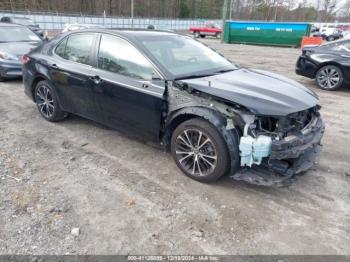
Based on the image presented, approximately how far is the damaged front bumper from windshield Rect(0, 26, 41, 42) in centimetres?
805

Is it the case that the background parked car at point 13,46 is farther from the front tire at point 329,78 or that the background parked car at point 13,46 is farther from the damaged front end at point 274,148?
the front tire at point 329,78

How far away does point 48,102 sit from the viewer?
509cm

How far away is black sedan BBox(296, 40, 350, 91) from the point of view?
7.82 metres

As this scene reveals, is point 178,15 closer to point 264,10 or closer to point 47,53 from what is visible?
point 264,10

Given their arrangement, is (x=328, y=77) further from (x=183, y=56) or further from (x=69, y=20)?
(x=69, y=20)

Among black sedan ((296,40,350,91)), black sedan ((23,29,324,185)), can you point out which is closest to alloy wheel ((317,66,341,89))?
black sedan ((296,40,350,91))

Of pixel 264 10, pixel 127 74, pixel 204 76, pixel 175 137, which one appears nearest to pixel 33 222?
pixel 175 137

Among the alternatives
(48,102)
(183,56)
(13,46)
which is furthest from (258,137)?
(13,46)

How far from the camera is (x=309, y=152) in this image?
343 centimetres

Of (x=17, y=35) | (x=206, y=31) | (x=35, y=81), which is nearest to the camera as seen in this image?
(x=35, y=81)

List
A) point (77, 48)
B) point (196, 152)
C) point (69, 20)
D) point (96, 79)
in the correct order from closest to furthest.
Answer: point (196, 152) < point (96, 79) < point (77, 48) < point (69, 20)

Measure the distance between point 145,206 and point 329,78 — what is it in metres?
→ 7.10

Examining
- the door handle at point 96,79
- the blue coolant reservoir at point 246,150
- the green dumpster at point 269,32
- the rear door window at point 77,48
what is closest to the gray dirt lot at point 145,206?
the blue coolant reservoir at point 246,150

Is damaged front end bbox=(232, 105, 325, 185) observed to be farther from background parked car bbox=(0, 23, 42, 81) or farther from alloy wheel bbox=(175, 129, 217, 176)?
background parked car bbox=(0, 23, 42, 81)
